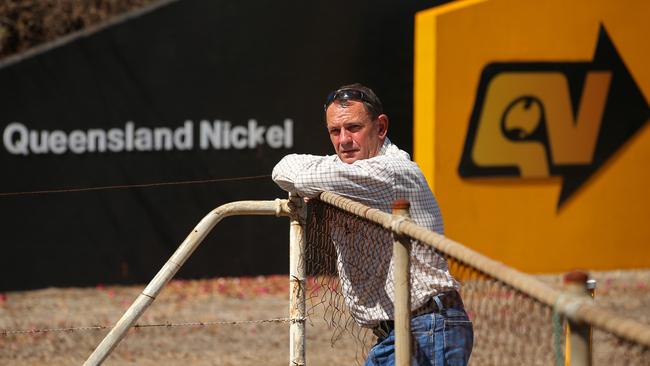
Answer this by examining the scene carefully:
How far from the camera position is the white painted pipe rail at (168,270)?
377 centimetres

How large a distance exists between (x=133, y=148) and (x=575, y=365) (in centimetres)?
865

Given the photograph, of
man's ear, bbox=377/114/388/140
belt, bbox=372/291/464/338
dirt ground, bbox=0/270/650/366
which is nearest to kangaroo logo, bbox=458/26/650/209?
dirt ground, bbox=0/270/650/366

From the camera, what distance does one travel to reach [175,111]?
34.2 ft

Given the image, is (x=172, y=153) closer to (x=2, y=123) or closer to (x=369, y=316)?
(x=2, y=123)

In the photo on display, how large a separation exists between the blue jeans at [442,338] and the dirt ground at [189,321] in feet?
9.79

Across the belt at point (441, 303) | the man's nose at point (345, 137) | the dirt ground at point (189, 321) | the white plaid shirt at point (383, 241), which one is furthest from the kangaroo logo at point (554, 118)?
the belt at point (441, 303)

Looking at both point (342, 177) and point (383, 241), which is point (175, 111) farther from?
point (383, 241)

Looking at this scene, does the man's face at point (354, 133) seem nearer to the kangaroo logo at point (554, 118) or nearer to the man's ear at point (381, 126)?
the man's ear at point (381, 126)

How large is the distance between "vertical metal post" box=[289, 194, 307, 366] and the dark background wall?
557 centimetres

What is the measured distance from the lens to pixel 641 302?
32.4ft

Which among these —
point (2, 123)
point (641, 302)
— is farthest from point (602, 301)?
point (2, 123)

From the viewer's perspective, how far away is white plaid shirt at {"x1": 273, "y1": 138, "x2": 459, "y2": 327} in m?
3.42

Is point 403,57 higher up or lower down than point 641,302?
higher up

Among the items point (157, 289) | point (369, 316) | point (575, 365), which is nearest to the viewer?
point (575, 365)
